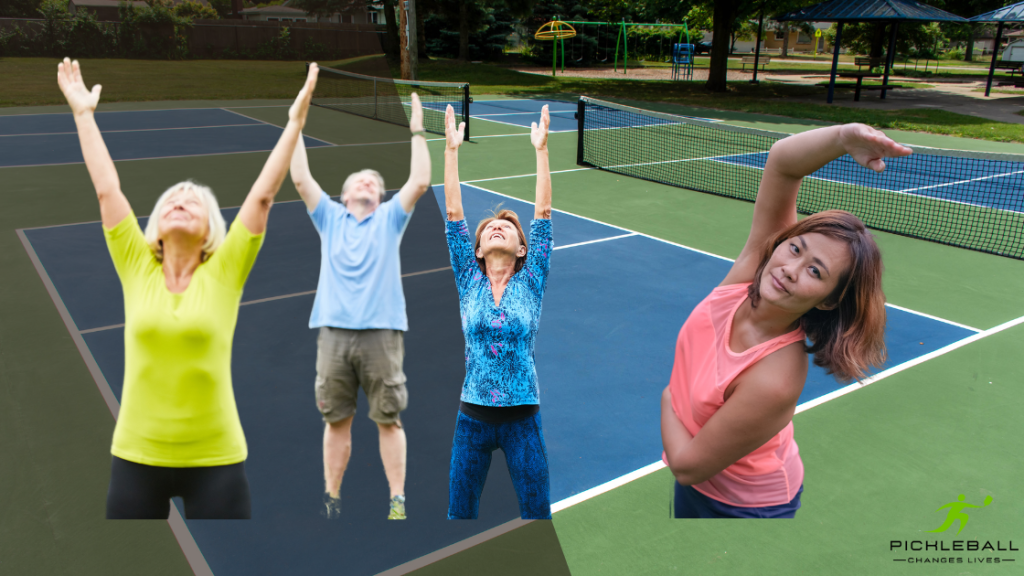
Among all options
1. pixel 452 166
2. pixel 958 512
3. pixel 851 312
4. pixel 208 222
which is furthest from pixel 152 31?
pixel 958 512

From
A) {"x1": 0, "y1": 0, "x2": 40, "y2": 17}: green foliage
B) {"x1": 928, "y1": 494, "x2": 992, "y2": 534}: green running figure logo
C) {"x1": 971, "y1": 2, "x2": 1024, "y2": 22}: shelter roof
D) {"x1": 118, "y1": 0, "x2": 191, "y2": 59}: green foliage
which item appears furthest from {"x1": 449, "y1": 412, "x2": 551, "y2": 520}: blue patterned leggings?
{"x1": 971, "y1": 2, "x2": 1024, "y2": 22}: shelter roof

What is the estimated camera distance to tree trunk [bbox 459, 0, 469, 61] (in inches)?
1879

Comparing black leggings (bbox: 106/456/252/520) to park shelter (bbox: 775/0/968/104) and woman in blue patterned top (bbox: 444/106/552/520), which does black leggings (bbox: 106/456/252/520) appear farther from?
park shelter (bbox: 775/0/968/104)

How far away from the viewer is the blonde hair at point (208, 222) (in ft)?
7.76

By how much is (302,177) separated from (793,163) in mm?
1989

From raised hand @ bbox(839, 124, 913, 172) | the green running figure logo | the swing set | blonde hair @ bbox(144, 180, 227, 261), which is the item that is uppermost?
the swing set

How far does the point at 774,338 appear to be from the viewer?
109 inches

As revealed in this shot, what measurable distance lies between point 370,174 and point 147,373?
1.03 meters

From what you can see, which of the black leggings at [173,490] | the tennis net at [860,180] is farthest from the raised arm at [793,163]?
the tennis net at [860,180]

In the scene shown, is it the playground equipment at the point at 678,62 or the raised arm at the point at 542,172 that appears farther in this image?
the playground equipment at the point at 678,62

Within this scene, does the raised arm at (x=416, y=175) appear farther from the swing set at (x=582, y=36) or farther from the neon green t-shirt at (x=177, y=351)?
the swing set at (x=582, y=36)

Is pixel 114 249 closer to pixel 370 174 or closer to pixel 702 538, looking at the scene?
pixel 370 174

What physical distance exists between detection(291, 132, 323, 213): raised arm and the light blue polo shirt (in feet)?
0.18

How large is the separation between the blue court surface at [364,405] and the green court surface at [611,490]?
0.24 meters
